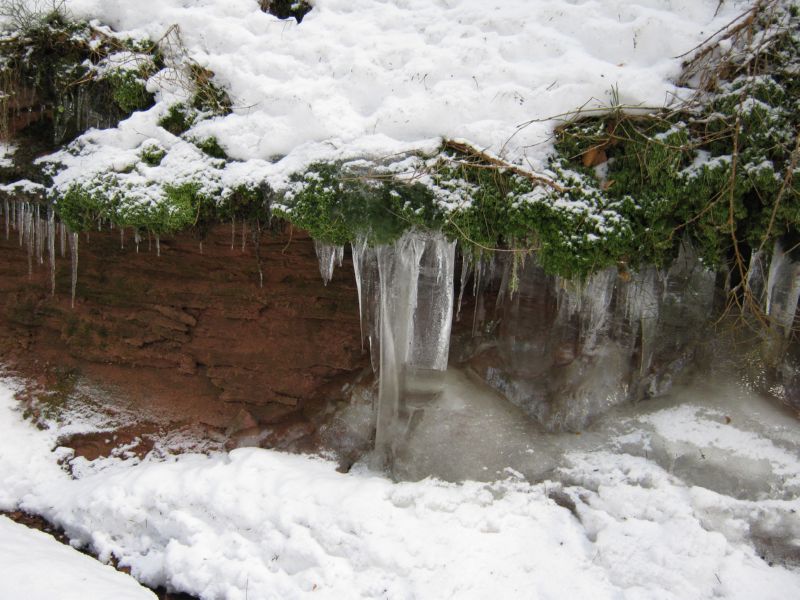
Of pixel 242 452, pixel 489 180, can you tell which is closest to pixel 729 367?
pixel 489 180

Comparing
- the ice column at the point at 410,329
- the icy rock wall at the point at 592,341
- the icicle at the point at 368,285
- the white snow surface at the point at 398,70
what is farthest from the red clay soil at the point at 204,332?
the icy rock wall at the point at 592,341

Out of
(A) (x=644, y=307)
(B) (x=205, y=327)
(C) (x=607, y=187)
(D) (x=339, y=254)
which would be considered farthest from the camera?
(B) (x=205, y=327)

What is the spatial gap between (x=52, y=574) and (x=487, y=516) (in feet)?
9.54

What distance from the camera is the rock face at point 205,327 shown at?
16.2 feet

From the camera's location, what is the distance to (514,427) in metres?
4.50

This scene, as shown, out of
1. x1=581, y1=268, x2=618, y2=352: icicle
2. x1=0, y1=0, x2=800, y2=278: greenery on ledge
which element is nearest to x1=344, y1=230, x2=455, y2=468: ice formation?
x1=0, y1=0, x2=800, y2=278: greenery on ledge

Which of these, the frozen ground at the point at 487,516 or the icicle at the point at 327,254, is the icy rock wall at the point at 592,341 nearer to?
the frozen ground at the point at 487,516

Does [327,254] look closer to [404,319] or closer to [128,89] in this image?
[404,319]

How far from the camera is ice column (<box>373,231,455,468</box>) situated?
12.7ft

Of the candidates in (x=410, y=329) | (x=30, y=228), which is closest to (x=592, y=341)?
(x=410, y=329)

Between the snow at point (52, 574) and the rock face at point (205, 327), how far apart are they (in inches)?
58.9

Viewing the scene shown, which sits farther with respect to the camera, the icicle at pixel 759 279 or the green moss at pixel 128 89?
the green moss at pixel 128 89

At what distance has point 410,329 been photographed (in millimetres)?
4164

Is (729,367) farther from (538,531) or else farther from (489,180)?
(489,180)
